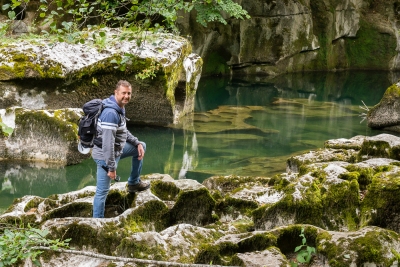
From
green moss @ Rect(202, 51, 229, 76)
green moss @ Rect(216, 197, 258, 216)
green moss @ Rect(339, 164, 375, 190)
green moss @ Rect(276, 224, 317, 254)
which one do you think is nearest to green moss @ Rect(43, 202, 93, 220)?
green moss @ Rect(216, 197, 258, 216)

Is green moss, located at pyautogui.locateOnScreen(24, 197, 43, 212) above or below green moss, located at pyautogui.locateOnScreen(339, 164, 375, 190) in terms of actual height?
below

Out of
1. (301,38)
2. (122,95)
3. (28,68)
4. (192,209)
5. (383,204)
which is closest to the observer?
(383,204)

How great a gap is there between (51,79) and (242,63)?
16010mm

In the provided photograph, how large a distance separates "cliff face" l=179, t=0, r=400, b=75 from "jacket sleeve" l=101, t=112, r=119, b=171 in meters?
18.1

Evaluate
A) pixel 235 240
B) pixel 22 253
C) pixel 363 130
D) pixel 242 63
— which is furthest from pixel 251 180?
pixel 242 63

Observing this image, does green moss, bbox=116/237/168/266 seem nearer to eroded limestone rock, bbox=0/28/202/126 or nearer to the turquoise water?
the turquoise water

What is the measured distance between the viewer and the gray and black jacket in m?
5.16

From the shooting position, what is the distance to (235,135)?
13.3 m

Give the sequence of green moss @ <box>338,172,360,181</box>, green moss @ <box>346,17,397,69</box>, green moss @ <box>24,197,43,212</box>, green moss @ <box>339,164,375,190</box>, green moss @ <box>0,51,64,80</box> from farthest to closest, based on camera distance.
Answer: green moss @ <box>346,17,397,69</box> → green moss @ <box>0,51,64,80</box> → green moss @ <box>24,197,43,212</box> → green moss @ <box>339,164,375,190</box> → green moss @ <box>338,172,360,181</box>

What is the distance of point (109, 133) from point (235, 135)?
A: 835 centimetres

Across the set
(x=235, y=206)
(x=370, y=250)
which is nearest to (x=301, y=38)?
(x=235, y=206)

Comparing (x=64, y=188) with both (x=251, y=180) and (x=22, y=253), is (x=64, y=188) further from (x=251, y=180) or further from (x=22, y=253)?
(x=22, y=253)

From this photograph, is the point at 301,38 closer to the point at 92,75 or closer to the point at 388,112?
the point at 388,112

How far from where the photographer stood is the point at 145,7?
13.3 ft
